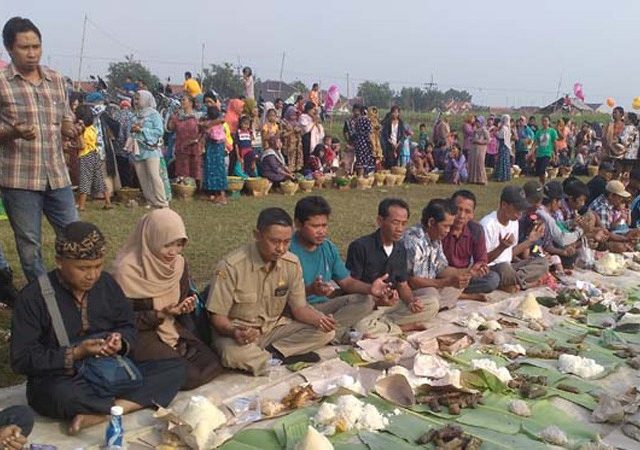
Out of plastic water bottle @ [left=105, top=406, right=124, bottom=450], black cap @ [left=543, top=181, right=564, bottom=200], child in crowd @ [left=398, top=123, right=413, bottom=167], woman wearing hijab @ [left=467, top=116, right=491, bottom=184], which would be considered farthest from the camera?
woman wearing hijab @ [left=467, top=116, right=491, bottom=184]

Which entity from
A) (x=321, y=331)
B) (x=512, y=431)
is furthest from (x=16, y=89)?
(x=512, y=431)

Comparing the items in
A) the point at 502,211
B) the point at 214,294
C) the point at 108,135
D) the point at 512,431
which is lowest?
the point at 512,431

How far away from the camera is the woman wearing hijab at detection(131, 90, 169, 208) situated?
29.4 ft

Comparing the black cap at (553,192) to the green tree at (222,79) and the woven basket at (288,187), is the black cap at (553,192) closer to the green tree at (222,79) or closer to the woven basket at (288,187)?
the woven basket at (288,187)

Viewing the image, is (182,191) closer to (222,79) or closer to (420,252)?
(420,252)

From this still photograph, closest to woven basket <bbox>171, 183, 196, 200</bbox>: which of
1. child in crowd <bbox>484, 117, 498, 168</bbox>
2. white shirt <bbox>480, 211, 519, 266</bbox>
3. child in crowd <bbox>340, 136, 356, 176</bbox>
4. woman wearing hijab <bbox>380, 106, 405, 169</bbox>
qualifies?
child in crowd <bbox>340, 136, 356, 176</bbox>

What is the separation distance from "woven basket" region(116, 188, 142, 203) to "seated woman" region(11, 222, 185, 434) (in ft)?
21.3

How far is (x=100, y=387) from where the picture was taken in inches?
131

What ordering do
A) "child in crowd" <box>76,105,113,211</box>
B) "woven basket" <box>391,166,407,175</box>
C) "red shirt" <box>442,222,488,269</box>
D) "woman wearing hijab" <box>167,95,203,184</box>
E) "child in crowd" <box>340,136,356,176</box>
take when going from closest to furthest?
"red shirt" <box>442,222,488,269</box>, "child in crowd" <box>76,105,113,211</box>, "woman wearing hijab" <box>167,95,203,184</box>, "child in crowd" <box>340,136,356,176</box>, "woven basket" <box>391,166,407,175</box>

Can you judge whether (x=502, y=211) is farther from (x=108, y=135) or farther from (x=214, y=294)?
(x=108, y=135)

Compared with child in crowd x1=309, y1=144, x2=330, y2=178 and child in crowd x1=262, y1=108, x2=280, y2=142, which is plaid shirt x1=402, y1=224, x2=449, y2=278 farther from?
child in crowd x1=309, y1=144, x2=330, y2=178

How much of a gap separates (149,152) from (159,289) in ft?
18.2

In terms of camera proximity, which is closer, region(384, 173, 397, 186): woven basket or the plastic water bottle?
the plastic water bottle

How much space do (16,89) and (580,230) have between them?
236 inches
